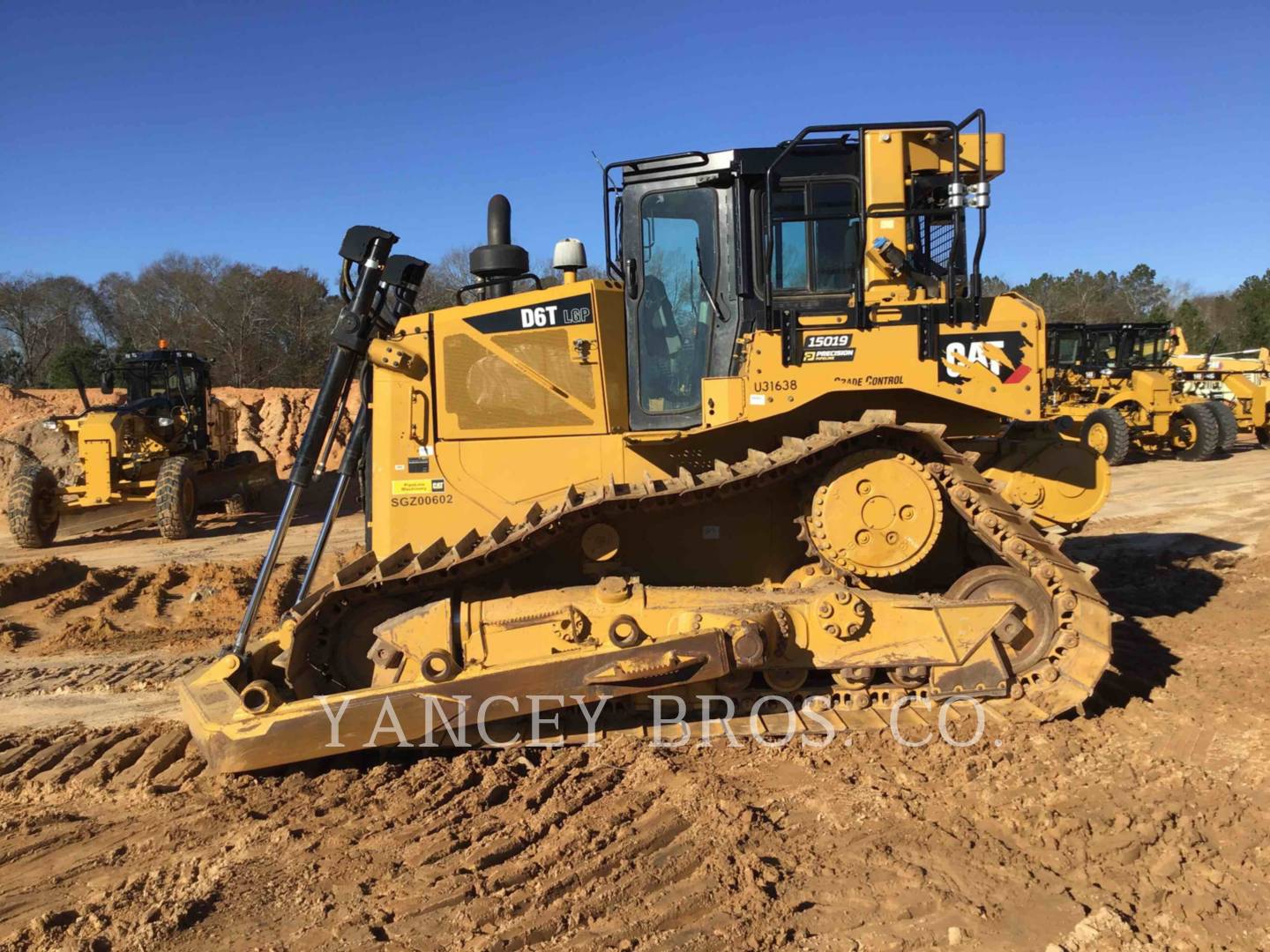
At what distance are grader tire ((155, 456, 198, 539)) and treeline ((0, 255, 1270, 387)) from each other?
46.7 ft

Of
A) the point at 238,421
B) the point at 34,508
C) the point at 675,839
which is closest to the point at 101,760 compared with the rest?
the point at 675,839

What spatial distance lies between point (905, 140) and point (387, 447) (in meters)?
3.62

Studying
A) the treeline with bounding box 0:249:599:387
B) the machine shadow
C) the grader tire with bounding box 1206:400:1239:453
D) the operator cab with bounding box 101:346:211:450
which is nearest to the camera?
the machine shadow

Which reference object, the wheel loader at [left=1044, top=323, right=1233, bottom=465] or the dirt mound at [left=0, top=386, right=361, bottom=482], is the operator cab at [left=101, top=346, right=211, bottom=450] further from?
the wheel loader at [left=1044, top=323, right=1233, bottom=465]

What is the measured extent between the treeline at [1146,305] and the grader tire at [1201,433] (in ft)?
88.6

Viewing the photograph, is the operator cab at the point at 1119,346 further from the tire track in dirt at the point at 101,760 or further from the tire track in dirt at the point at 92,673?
the tire track in dirt at the point at 101,760

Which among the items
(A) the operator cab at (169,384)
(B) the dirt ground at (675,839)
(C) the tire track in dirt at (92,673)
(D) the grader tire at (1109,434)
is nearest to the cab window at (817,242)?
(B) the dirt ground at (675,839)

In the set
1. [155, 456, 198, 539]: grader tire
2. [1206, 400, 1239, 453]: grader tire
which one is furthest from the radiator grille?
[1206, 400, 1239, 453]: grader tire

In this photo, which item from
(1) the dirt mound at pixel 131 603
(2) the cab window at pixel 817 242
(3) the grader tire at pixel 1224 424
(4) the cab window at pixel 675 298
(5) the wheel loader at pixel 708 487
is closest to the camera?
(5) the wheel loader at pixel 708 487

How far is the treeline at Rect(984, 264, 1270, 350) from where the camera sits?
44.4 metres

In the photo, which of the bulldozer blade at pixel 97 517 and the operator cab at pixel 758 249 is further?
the bulldozer blade at pixel 97 517

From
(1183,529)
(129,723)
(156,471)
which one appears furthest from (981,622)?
(156,471)

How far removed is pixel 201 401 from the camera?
16.5m

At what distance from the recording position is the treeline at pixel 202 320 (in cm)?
3203
